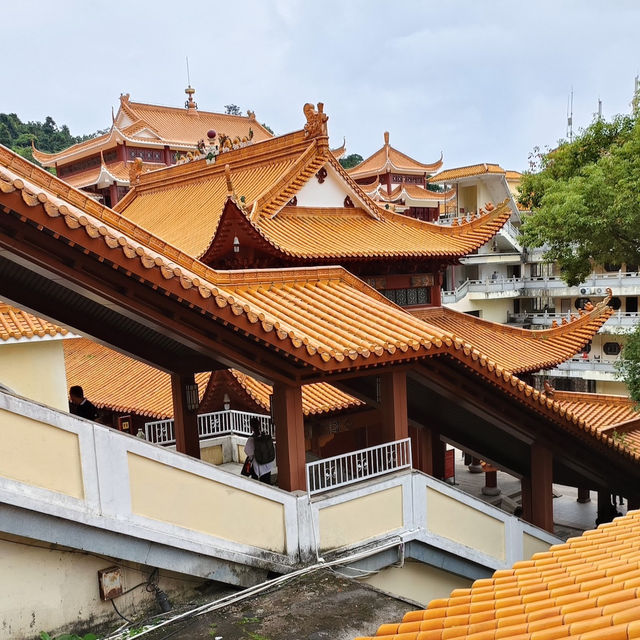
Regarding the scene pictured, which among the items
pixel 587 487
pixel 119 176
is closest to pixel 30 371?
pixel 587 487

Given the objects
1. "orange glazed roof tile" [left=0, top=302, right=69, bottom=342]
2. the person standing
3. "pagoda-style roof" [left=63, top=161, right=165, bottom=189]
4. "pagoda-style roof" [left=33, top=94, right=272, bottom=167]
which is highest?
"pagoda-style roof" [left=33, top=94, right=272, bottom=167]

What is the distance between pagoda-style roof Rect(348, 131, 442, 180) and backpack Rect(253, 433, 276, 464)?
39.1 meters

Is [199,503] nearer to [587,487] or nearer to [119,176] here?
[587,487]

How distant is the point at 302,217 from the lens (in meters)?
13.5

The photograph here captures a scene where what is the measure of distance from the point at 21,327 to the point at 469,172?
32.7 meters

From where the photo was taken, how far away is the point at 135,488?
17.6 feet

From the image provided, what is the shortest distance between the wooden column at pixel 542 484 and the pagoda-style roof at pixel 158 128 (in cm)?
2752

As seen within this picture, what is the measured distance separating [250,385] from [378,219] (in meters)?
5.44

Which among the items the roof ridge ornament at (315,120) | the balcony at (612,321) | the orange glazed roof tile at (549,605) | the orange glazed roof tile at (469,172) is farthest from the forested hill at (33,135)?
the orange glazed roof tile at (549,605)

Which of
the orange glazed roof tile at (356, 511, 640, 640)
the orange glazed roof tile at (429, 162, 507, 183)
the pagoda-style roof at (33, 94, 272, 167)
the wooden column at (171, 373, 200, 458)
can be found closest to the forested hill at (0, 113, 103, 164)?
the pagoda-style roof at (33, 94, 272, 167)

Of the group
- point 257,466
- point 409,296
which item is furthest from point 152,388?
point 257,466

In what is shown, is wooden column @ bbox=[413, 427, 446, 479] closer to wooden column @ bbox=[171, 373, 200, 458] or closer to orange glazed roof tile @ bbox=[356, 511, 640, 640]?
wooden column @ bbox=[171, 373, 200, 458]

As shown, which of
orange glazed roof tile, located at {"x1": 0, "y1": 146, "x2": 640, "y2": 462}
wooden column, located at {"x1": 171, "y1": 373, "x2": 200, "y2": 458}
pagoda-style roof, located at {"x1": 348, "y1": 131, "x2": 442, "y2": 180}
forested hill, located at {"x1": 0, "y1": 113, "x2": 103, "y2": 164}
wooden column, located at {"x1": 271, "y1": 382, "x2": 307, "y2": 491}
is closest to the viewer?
orange glazed roof tile, located at {"x1": 0, "y1": 146, "x2": 640, "y2": 462}

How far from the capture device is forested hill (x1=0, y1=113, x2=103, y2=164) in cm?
6944
